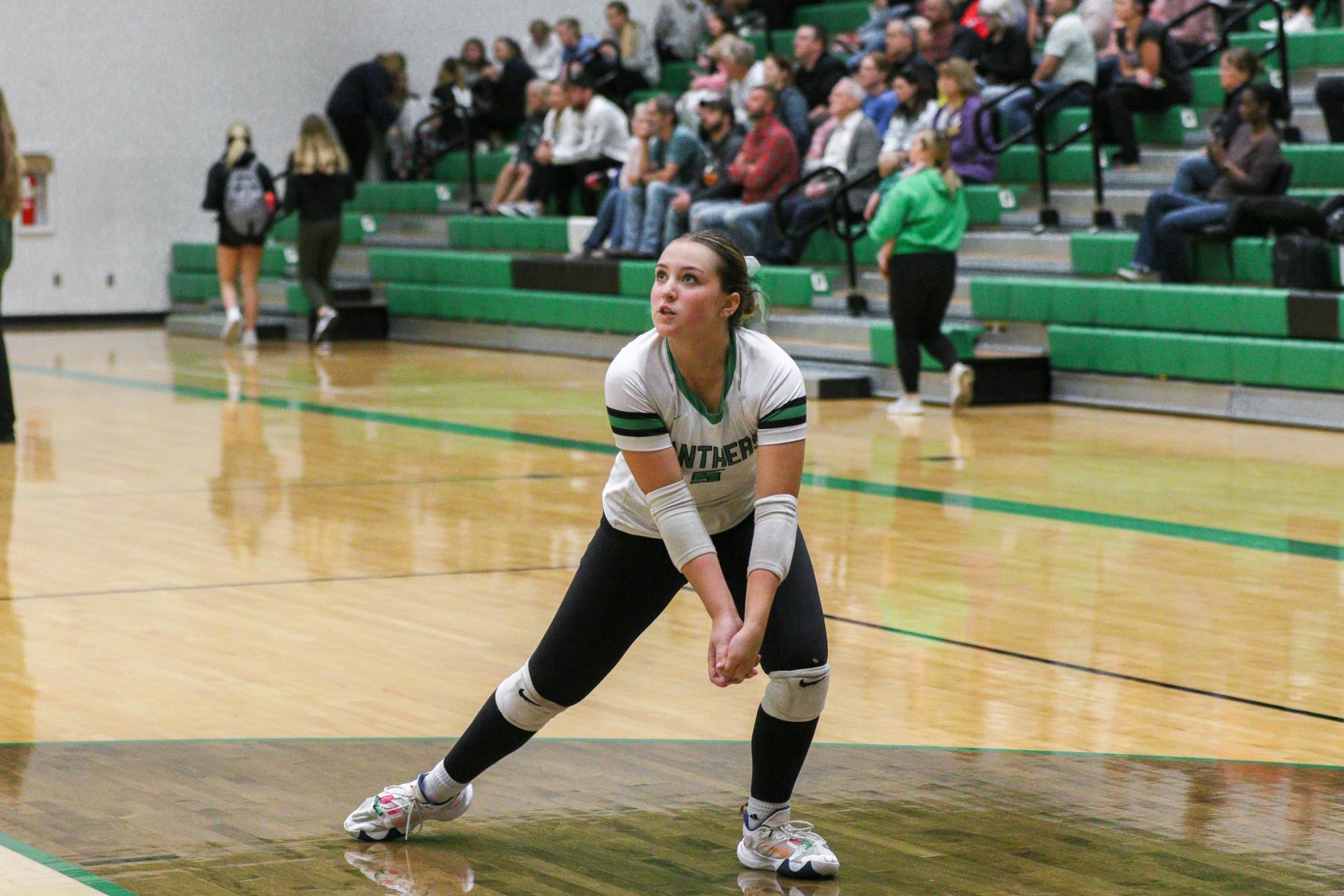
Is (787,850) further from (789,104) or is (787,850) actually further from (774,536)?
(789,104)

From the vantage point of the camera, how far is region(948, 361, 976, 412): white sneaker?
11727 mm

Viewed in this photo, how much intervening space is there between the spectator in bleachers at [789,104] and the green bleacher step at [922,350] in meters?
2.44

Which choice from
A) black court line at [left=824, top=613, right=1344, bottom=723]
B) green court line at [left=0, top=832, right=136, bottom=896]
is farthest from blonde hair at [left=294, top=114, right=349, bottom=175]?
green court line at [left=0, top=832, right=136, bottom=896]

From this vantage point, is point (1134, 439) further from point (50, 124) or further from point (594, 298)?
point (50, 124)

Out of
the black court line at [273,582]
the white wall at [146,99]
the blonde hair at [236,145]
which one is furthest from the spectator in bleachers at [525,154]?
the black court line at [273,582]

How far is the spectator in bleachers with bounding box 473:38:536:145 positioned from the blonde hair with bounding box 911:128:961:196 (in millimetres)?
9383

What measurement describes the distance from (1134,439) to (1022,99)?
4.62 meters

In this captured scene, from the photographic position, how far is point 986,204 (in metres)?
14.4

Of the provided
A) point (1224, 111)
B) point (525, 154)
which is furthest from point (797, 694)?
point (525, 154)

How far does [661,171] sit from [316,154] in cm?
333

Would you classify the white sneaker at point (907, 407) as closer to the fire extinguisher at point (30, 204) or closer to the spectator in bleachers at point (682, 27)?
the spectator in bleachers at point (682, 27)

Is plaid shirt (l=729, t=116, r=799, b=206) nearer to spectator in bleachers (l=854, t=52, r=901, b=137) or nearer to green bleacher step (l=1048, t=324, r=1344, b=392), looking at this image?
spectator in bleachers (l=854, t=52, r=901, b=137)

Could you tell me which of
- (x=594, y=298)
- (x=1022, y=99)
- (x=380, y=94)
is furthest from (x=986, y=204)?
(x=380, y=94)

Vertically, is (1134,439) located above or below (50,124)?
below
